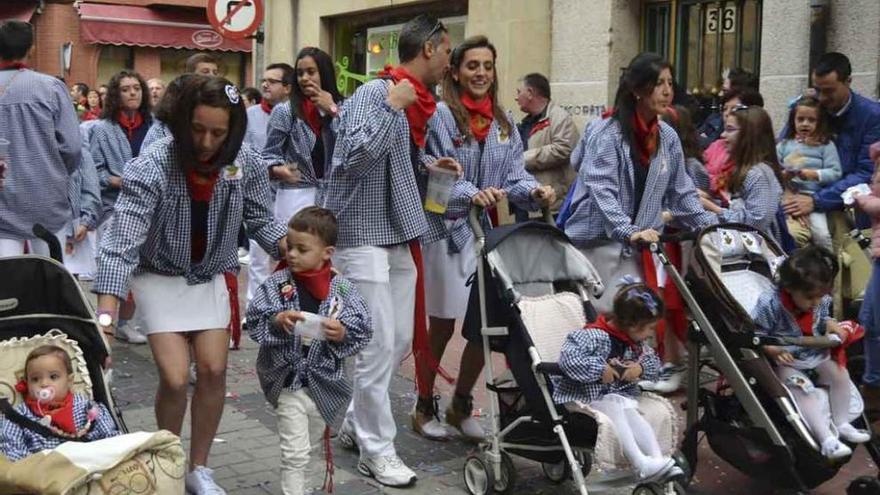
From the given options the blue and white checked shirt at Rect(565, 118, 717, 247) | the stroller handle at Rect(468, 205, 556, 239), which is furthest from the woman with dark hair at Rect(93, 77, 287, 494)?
the blue and white checked shirt at Rect(565, 118, 717, 247)

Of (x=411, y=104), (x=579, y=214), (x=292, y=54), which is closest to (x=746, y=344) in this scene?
(x=579, y=214)

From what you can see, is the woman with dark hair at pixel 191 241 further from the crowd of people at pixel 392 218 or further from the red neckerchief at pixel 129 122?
the red neckerchief at pixel 129 122

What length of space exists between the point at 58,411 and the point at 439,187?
209 cm

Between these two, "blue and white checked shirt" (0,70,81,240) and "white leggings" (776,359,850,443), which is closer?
"white leggings" (776,359,850,443)

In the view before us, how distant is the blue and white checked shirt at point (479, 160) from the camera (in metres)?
5.61

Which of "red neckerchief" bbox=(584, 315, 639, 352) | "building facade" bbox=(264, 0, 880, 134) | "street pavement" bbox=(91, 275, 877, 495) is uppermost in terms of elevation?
"building facade" bbox=(264, 0, 880, 134)

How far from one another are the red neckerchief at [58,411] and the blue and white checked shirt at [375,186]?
1659 millimetres

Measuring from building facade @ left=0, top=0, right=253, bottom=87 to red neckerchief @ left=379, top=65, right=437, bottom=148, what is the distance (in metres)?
21.2

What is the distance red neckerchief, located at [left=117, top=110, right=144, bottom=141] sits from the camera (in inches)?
321

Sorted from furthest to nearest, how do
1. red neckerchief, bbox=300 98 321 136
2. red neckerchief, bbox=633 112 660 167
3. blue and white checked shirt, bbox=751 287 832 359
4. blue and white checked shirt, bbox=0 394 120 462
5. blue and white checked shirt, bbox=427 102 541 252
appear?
1. red neckerchief, bbox=300 98 321 136
2. red neckerchief, bbox=633 112 660 167
3. blue and white checked shirt, bbox=427 102 541 252
4. blue and white checked shirt, bbox=751 287 832 359
5. blue and white checked shirt, bbox=0 394 120 462

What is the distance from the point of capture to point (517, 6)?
11461 mm

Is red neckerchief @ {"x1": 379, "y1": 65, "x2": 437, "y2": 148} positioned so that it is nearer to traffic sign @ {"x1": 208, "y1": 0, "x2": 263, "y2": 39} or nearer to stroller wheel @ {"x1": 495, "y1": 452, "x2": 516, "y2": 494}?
stroller wheel @ {"x1": 495, "y1": 452, "x2": 516, "y2": 494}

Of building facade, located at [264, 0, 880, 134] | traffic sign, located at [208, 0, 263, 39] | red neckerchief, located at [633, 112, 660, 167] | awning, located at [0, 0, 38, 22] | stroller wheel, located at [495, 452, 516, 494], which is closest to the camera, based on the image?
stroller wheel, located at [495, 452, 516, 494]

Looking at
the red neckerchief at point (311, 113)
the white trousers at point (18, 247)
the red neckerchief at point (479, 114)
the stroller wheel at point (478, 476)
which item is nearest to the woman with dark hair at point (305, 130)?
the red neckerchief at point (311, 113)
